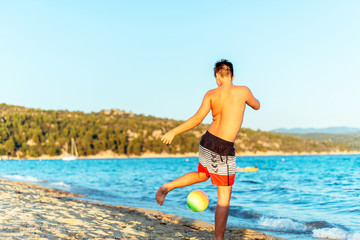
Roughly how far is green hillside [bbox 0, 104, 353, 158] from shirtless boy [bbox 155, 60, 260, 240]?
108 meters

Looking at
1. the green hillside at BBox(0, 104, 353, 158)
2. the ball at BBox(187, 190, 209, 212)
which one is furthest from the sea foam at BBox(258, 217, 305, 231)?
the green hillside at BBox(0, 104, 353, 158)

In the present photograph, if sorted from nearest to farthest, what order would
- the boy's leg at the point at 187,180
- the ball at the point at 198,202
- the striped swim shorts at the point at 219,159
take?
the striped swim shorts at the point at 219,159 → the boy's leg at the point at 187,180 → the ball at the point at 198,202

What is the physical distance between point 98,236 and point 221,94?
3079 millimetres

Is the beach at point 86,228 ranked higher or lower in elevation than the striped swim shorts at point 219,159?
lower

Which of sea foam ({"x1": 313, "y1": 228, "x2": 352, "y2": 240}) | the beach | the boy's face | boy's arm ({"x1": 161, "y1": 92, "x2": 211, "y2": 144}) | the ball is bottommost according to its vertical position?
sea foam ({"x1": 313, "y1": 228, "x2": 352, "y2": 240})

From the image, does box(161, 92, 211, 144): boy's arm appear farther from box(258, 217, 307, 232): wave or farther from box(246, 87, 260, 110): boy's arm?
box(258, 217, 307, 232): wave

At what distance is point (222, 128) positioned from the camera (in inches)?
159

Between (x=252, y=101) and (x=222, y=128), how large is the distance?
0.52m

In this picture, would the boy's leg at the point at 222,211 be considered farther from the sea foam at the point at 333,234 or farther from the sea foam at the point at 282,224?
the sea foam at the point at 282,224

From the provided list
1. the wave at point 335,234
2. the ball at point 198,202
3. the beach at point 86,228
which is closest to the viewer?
the ball at point 198,202

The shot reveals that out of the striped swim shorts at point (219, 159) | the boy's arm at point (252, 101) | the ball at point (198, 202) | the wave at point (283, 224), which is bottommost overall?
the wave at point (283, 224)

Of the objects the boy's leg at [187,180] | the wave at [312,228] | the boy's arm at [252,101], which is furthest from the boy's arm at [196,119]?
the wave at [312,228]

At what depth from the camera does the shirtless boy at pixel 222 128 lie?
13.2 ft

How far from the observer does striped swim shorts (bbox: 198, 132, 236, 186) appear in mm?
4027
